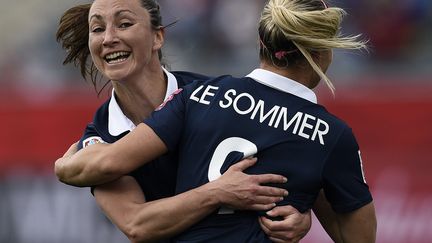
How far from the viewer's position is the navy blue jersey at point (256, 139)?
11.6ft

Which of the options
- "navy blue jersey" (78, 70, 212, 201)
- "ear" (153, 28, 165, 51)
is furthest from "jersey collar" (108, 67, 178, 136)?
"ear" (153, 28, 165, 51)

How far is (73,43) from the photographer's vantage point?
4.31 meters

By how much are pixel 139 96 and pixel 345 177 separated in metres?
0.99

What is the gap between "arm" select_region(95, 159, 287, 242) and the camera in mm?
3551

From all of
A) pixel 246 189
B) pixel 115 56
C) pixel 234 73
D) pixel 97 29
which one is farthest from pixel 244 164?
pixel 234 73

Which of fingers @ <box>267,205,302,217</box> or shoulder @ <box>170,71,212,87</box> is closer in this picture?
fingers @ <box>267,205,302,217</box>

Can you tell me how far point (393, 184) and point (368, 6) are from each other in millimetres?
1716

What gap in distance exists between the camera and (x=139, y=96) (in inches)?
162

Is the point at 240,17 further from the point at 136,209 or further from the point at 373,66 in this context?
the point at 136,209

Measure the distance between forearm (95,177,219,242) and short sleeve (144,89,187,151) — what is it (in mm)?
203

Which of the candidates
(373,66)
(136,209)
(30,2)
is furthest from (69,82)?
(136,209)

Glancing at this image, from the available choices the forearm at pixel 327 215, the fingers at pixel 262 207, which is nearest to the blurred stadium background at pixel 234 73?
the forearm at pixel 327 215

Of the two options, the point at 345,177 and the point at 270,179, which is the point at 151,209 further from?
the point at 345,177

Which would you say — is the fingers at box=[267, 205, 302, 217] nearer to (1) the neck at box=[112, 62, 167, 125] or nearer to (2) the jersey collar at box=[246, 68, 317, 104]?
(2) the jersey collar at box=[246, 68, 317, 104]
